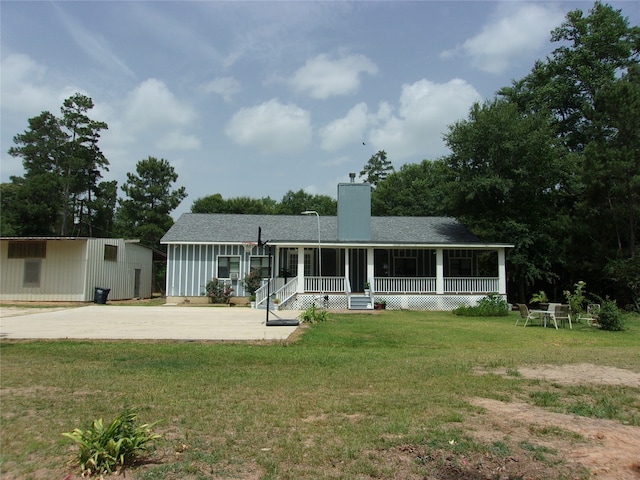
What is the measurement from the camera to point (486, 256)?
26.0 meters

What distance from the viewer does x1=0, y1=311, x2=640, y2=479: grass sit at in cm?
393

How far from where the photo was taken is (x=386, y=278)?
23.2 m

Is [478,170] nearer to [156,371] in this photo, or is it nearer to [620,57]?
[620,57]

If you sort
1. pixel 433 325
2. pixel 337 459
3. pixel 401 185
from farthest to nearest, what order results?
pixel 401 185 < pixel 433 325 < pixel 337 459

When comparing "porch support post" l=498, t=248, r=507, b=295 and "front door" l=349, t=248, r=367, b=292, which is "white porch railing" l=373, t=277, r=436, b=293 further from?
"porch support post" l=498, t=248, r=507, b=295

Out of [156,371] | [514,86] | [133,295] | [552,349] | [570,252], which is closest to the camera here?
[156,371]

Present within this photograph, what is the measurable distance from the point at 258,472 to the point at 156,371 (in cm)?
422

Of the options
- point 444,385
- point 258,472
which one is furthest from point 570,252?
point 258,472

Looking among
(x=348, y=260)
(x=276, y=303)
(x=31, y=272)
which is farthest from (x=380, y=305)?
(x=31, y=272)

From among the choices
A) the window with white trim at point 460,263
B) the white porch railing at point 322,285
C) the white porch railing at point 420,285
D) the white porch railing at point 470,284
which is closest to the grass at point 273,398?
the white porch railing at point 322,285

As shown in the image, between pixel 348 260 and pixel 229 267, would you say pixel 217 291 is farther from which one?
pixel 348 260

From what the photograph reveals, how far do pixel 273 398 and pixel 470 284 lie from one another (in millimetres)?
19754

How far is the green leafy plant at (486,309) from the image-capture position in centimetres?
2036

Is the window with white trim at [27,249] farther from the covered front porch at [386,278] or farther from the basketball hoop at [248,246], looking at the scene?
the covered front porch at [386,278]
